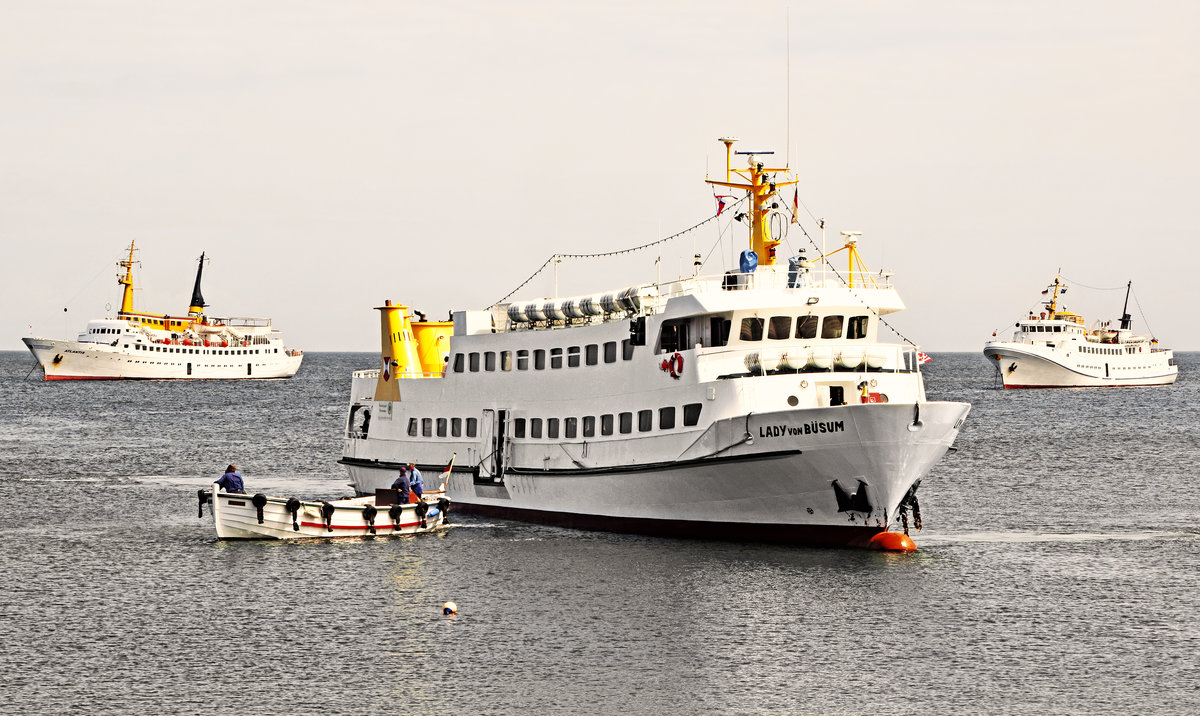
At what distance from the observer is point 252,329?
18462 cm

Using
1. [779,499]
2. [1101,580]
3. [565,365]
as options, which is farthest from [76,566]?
[1101,580]

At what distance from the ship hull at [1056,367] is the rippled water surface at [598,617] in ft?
318

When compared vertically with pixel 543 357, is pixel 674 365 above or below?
below

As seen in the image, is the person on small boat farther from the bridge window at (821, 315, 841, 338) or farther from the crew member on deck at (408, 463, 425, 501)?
the bridge window at (821, 315, 841, 338)

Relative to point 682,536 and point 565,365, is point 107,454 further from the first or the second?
point 682,536

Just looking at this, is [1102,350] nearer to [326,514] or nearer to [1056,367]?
[1056,367]

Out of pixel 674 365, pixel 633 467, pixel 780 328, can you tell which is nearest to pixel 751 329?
pixel 780 328

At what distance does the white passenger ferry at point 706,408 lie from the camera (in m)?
35.8

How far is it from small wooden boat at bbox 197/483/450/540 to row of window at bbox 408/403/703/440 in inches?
165

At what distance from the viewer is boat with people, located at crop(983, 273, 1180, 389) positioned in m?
147

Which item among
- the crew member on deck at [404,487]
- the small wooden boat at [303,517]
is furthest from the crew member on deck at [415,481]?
the small wooden boat at [303,517]

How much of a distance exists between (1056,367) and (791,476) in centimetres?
12041

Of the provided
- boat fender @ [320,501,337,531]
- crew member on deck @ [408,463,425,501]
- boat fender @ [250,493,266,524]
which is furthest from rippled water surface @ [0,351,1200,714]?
crew member on deck @ [408,463,425,501]

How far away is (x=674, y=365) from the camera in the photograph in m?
38.2
